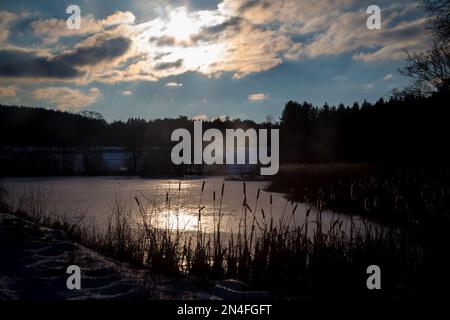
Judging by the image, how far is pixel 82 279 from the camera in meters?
3.02

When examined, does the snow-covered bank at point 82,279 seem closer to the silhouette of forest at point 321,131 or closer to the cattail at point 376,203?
the cattail at point 376,203

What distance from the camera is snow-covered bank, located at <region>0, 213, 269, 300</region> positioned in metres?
2.73

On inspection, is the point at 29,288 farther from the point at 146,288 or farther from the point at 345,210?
the point at 345,210

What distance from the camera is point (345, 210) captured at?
8.70 metres

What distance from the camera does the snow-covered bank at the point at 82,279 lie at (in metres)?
2.73

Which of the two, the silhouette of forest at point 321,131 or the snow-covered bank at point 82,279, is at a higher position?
the silhouette of forest at point 321,131

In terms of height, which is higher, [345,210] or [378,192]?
[378,192]

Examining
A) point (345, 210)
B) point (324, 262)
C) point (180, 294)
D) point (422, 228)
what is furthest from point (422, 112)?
point (180, 294)

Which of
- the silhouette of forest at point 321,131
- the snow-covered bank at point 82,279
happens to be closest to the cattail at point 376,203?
the snow-covered bank at point 82,279

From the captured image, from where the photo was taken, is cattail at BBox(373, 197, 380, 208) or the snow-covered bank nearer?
the snow-covered bank

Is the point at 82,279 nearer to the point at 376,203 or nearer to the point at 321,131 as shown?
the point at 376,203

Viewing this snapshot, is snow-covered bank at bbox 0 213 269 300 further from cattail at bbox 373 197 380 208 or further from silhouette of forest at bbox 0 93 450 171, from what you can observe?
silhouette of forest at bbox 0 93 450 171

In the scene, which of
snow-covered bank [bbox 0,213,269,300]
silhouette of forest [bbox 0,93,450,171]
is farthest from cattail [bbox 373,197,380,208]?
silhouette of forest [bbox 0,93,450,171]
